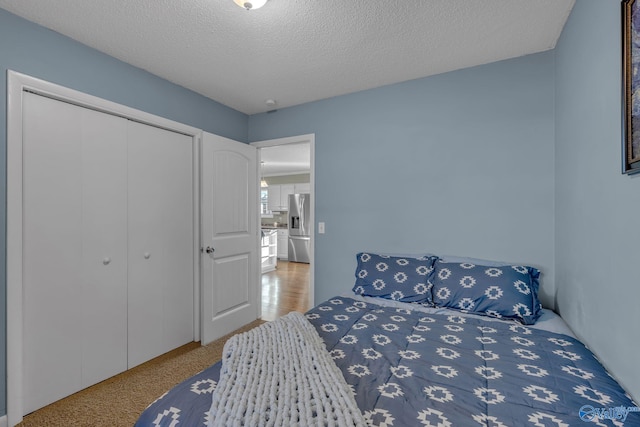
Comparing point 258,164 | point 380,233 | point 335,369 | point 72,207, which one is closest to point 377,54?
point 380,233

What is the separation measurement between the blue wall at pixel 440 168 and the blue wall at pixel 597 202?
0.21 meters

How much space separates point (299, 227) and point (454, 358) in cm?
607

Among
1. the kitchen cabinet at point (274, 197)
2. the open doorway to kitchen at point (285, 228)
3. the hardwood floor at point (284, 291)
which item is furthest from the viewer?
the kitchen cabinet at point (274, 197)

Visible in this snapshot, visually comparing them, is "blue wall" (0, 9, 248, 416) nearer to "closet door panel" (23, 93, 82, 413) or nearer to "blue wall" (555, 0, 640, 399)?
"closet door panel" (23, 93, 82, 413)

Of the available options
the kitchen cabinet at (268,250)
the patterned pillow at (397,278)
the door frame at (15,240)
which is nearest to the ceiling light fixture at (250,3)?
the door frame at (15,240)

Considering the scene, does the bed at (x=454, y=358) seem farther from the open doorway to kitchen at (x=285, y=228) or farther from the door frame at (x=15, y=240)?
the open doorway to kitchen at (x=285, y=228)

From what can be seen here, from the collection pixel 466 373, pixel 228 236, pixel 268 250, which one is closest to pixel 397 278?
pixel 466 373

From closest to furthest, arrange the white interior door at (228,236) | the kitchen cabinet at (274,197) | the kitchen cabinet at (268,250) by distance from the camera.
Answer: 1. the white interior door at (228,236)
2. the kitchen cabinet at (268,250)
3. the kitchen cabinet at (274,197)

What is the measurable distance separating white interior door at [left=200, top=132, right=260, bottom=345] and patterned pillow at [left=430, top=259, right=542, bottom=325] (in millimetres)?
1964

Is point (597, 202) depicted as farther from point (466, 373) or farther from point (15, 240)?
point (15, 240)

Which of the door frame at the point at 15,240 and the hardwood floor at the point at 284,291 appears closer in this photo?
the door frame at the point at 15,240

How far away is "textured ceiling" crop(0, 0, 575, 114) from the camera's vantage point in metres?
1.61

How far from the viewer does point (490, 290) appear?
6.04 feet

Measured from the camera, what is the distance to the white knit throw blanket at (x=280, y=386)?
81 cm
